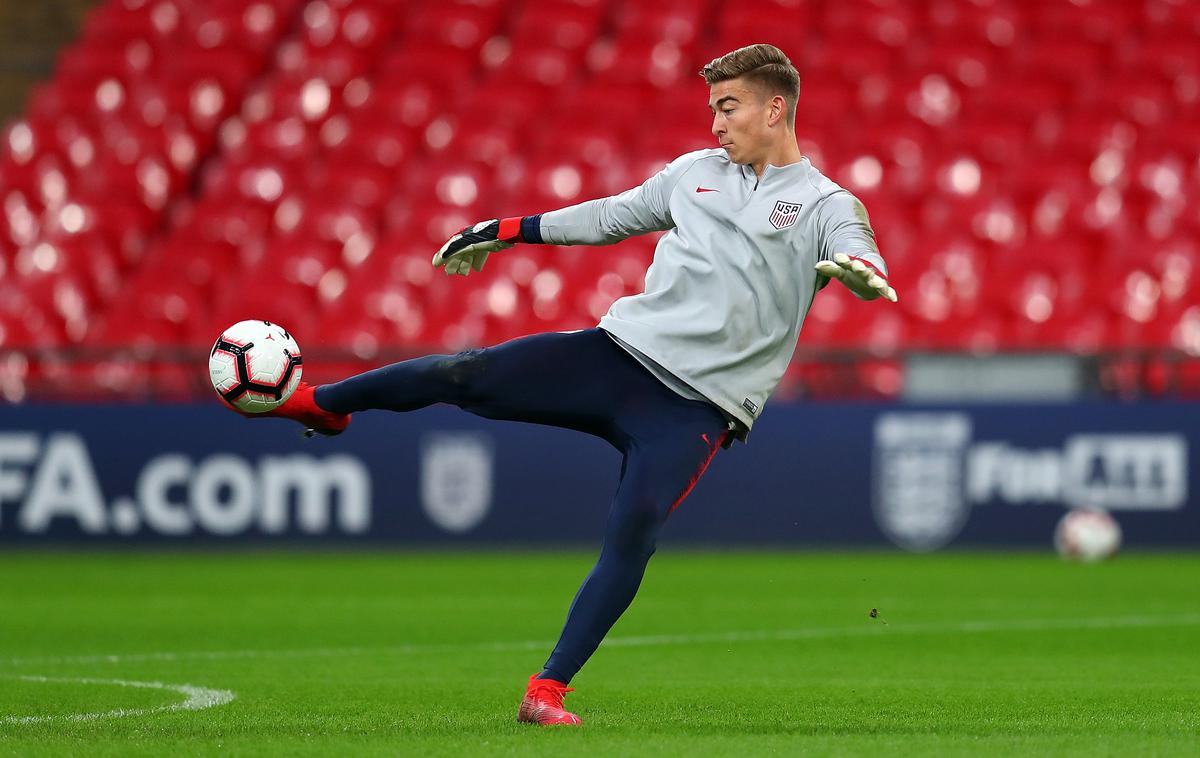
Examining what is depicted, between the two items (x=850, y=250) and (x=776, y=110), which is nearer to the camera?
(x=850, y=250)

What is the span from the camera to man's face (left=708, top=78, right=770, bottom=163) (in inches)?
197

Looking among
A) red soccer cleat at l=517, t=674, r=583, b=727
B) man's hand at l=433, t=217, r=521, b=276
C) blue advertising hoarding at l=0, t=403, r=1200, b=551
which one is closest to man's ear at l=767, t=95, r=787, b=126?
man's hand at l=433, t=217, r=521, b=276

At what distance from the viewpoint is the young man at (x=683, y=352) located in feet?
16.1

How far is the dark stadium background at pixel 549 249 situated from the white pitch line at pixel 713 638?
14.1 feet

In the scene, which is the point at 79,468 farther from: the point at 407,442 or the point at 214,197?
the point at 214,197

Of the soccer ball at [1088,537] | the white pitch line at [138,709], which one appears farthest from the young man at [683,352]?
the soccer ball at [1088,537]

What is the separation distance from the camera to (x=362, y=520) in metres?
13.1

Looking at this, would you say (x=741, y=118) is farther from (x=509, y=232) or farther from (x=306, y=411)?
(x=306, y=411)

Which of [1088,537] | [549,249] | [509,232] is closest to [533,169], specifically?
[549,249]

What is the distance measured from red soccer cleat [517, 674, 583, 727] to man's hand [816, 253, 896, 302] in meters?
1.36

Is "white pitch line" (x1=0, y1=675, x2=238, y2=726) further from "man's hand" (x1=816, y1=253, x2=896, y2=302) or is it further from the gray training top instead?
"man's hand" (x1=816, y1=253, x2=896, y2=302)

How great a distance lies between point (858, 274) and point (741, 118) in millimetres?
767

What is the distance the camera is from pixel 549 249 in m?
15.7

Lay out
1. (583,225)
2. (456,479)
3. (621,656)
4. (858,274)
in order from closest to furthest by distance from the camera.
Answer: (858,274) → (583,225) → (621,656) → (456,479)
